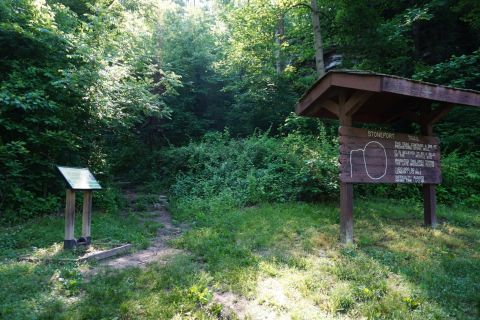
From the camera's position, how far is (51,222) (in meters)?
7.91

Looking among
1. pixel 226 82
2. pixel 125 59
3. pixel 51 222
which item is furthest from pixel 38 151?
pixel 226 82

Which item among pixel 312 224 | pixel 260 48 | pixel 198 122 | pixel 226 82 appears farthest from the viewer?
pixel 226 82

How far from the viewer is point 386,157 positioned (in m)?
6.81

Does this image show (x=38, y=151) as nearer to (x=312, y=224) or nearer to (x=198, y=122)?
(x=312, y=224)

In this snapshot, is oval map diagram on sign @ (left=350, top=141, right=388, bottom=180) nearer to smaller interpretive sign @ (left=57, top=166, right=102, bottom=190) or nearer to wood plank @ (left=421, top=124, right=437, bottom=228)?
wood plank @ (left=421, top=124, right=437, bottom=228)

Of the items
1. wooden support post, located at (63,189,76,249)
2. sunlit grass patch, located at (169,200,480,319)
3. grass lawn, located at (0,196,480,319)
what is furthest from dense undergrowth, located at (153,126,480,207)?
wooden support post, located at (63,189,76,249)

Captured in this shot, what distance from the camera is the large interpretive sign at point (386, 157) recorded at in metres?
6.36

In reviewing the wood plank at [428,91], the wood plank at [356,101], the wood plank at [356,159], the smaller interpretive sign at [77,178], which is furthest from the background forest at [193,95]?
the wood plank at [428,91]

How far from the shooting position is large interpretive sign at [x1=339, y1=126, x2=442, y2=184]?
20.9 feet

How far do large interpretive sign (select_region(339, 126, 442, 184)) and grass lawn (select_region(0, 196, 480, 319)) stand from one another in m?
1.16

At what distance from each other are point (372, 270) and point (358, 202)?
16.9 ft

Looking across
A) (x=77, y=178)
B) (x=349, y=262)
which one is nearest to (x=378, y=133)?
(x=349, y=262)

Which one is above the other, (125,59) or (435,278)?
(125,59)

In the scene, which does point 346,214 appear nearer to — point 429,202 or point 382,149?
point 382,149
